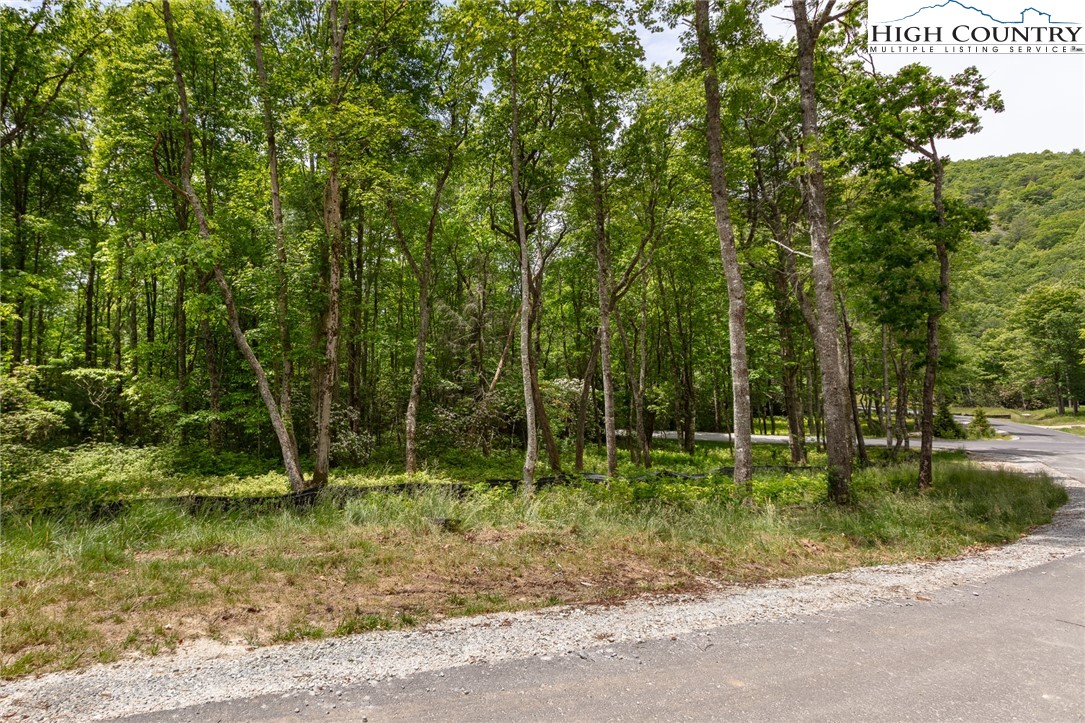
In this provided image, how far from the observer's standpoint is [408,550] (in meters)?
6.04

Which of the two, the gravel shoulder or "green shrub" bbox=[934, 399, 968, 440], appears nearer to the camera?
the gravel shoulder

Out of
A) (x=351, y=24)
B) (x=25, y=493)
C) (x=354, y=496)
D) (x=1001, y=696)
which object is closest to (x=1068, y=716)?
(x=1001, y=696)

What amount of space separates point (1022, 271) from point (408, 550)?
300 ft

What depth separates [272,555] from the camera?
5.57m

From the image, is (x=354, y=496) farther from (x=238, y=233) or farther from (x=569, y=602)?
(x=238, y=233)

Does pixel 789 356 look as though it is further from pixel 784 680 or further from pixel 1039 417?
pixel 1039 417

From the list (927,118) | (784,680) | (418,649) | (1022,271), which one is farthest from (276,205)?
(1022,271)

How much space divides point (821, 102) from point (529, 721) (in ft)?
51.2

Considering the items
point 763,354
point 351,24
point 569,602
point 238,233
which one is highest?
point 351,24

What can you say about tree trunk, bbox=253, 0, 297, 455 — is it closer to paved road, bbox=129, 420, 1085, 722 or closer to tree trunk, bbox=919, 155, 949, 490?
paved road, bbox=129, 420, 1085, 722

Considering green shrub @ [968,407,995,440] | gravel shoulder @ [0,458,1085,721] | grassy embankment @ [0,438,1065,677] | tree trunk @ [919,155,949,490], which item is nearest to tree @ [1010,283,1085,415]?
green shrub @ [968,407,995,440]

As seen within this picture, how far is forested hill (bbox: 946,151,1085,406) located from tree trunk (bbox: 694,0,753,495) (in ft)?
19.3

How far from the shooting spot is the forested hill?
123 feet

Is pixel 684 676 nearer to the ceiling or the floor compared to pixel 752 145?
nearer to the floor
